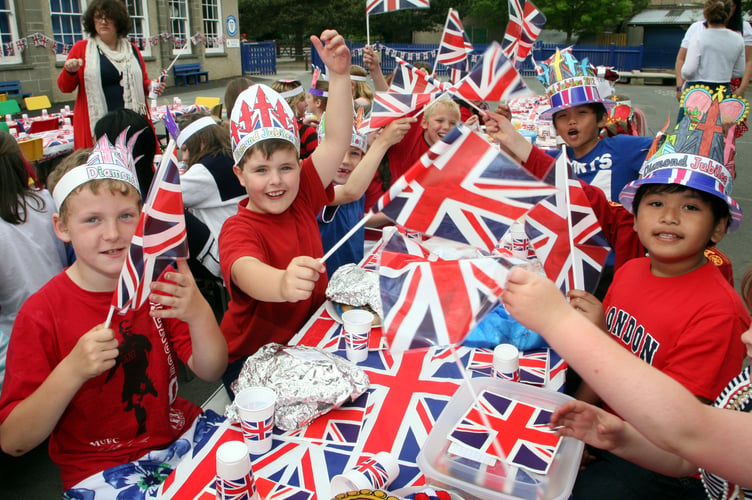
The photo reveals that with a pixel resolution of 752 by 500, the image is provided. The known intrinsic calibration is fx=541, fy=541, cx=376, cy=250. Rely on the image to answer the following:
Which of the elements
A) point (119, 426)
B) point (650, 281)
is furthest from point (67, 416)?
point (650, 281)

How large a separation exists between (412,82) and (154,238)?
223 cm

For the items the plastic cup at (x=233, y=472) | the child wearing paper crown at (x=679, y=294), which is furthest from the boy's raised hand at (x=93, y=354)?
the child wearing paper crown at (x=679, y=294)

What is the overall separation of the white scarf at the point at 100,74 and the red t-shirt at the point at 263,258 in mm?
4009

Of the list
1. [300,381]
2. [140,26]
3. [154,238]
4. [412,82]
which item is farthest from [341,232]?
[140,26]

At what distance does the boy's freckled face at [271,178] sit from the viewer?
7.35 ft

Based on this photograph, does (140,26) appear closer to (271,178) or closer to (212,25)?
(212,25)

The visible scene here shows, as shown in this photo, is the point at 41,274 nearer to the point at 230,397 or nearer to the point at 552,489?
the point at 230,397

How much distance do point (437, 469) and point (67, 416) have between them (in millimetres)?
1257

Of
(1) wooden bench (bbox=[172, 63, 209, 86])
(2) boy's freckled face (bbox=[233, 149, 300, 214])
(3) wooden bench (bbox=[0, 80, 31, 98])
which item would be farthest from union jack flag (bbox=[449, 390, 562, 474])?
(1) wooden bench (bbox=[172, 63, 209, 86])

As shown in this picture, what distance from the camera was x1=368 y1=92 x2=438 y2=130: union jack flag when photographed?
321 centimetres

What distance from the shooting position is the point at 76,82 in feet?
18.1

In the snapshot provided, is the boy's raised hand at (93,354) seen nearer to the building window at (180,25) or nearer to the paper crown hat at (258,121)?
the paper crown hat at (258,121)

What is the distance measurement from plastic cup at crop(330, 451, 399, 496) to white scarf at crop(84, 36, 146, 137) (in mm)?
5201

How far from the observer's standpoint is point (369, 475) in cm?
138
